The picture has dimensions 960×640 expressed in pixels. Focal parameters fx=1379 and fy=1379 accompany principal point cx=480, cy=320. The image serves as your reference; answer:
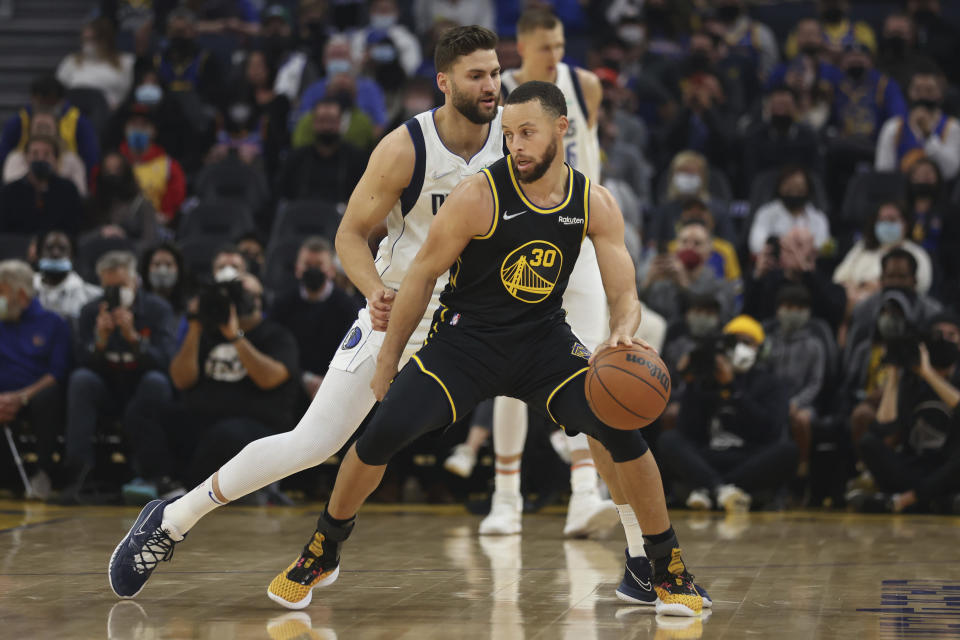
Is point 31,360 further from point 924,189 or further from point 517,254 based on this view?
point 924,189

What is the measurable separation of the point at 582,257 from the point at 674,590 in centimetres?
223

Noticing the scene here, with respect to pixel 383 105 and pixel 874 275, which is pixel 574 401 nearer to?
pixel 874 275

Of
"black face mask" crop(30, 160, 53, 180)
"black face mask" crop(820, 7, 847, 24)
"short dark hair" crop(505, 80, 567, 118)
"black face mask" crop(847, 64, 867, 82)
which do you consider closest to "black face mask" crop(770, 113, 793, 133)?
"black face mask" crop(847, 64, 867, 82)

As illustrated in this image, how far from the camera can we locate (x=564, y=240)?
15.8 ft

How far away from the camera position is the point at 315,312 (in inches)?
382

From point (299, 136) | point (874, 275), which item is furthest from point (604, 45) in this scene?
point (874, 275)

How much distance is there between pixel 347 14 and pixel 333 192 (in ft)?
12.3

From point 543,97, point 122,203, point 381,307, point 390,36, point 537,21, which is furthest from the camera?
point 390,36

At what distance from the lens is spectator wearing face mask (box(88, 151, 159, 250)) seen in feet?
38.4

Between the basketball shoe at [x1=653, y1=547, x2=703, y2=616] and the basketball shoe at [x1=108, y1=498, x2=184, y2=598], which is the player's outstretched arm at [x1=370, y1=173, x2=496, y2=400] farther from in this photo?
the basketball shoe at [x1=653, y1=547, x2=703, y2=616]

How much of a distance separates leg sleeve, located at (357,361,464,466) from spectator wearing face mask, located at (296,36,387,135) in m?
8.25

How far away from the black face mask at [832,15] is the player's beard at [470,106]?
9.81 m

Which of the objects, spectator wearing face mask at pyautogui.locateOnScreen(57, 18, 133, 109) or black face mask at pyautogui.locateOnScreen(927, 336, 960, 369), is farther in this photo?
spectator wearing face mask at pyautogui.locateOnScreen(57, 18, 133, 109)

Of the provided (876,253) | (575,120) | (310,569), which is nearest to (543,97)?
(310,569)
